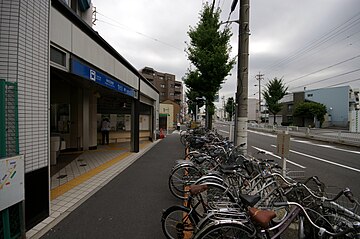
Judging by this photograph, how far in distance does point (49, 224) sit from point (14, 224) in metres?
0.55

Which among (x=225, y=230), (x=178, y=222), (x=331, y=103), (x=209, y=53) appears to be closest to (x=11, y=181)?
(x=178, y=222)

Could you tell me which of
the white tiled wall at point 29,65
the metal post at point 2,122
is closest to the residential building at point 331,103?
the white tiled wall at point 29,65

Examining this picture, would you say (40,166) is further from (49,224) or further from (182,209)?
(182,209)

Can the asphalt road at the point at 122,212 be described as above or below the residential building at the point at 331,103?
below

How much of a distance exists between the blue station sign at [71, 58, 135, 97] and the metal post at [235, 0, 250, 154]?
12.8 ft

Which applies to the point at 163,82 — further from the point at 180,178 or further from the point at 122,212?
the point at 122,212

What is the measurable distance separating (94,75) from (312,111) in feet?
123

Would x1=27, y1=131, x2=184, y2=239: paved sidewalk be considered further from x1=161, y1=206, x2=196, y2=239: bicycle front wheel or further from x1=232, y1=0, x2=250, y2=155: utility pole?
x1=232, y1=0, x2=250, y2=155: utility pole

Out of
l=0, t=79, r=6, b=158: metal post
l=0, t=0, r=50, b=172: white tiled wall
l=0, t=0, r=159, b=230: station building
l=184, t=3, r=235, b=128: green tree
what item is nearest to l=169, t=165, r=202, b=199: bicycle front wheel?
l=0, t=0, r=159, b=230: station building

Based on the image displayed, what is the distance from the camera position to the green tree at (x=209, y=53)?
11909 millimetres

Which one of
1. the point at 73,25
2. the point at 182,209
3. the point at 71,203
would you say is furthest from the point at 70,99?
the point at 182,209

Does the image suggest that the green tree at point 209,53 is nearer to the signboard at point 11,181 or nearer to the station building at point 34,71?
the station building at point 34,71

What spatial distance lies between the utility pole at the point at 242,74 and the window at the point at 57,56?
4240mm

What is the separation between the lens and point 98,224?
2.99 meters
